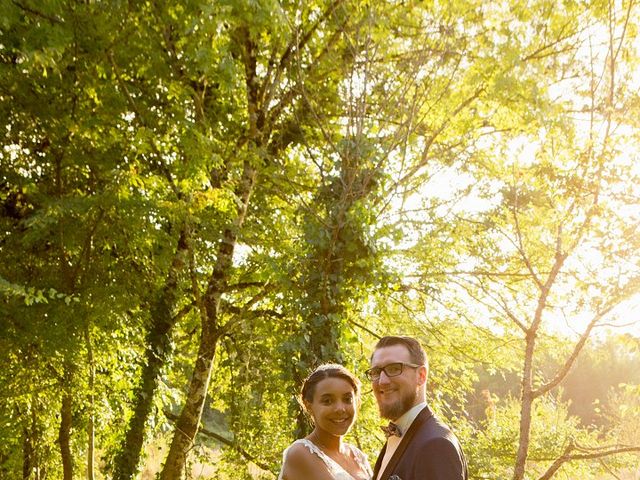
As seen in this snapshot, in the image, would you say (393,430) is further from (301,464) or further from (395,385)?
(301,464)

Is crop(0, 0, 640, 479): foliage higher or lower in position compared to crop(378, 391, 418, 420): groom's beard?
higher

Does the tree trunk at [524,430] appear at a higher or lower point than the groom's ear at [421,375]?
lower

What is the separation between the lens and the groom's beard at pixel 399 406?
259 cm

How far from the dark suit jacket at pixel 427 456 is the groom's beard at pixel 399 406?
0.54 feet

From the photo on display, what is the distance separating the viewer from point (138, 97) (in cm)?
988

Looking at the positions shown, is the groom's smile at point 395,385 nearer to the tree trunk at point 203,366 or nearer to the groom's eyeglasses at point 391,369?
the groom's eyeglasses at point 391,369

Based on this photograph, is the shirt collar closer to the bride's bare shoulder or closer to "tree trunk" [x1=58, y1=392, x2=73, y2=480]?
the bride's bare shoulder

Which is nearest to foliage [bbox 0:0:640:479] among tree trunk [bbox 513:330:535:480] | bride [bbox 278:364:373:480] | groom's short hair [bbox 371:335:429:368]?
tree trunk [bbox 513:330:535:480]

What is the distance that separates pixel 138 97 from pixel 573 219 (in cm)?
700

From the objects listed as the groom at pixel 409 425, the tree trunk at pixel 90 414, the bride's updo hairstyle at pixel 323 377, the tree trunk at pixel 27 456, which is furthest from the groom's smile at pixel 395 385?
the tree trunk at pixel 27 456

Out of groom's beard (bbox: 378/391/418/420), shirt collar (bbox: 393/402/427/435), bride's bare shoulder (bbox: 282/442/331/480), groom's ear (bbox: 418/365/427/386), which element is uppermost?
groom's ear (bbox: 418/365/427/386)

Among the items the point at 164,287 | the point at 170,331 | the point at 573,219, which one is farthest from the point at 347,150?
the point at 170,331

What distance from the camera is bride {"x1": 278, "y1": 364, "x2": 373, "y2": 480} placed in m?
3.66

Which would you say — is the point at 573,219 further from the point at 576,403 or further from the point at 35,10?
the point at 576,403
